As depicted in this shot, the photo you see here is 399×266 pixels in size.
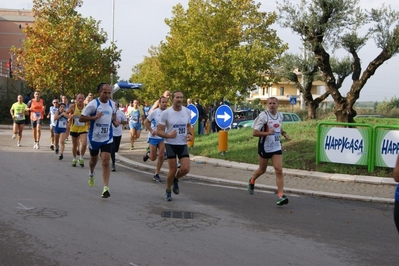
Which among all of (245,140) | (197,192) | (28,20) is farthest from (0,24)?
(197,192)

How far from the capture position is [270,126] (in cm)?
996

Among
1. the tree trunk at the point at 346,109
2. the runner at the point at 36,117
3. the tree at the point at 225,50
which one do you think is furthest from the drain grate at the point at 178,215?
the tree at the point at 225,50

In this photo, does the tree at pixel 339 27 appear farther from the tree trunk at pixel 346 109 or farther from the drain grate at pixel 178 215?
the drain grate at pixel 178 215

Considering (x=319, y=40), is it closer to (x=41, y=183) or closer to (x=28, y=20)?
(x=41, y=183)

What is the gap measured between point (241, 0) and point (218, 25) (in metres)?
2.08

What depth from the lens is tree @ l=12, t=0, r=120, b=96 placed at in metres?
37.6

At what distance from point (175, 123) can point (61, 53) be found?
95.7 feet

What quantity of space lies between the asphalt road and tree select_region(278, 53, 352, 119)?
16.4 m

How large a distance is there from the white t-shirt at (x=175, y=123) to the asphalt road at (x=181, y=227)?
3.36 ft

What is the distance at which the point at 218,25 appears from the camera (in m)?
37.3

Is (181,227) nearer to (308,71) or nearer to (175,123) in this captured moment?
(175,123)

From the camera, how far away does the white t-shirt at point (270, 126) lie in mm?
9945

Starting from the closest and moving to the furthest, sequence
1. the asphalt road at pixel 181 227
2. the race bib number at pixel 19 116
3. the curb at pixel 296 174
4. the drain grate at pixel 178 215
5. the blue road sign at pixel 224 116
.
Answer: the asphalt road at pixel 181 227 → the drain grate at pixel 178 215 → the curb at pixel 296 174 → the blue road sign at pixel 224 116 → the race bib number at pixel 19 116

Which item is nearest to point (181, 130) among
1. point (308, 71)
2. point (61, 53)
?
point (308, 71)
